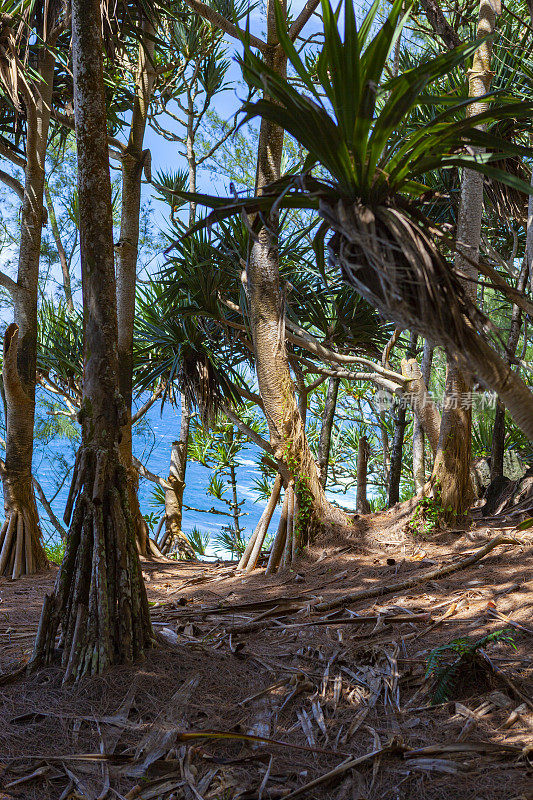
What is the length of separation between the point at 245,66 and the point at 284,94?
0.81ft

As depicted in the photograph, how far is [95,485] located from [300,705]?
1.14 meters

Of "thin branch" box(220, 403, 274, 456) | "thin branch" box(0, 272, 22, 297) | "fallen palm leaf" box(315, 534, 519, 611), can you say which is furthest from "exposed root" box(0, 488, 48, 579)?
"fallen palm leaf" box(315, 534, 519, 611)

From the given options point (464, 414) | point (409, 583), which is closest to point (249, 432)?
point (464, 414)

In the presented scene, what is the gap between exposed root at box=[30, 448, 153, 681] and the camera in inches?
92.2

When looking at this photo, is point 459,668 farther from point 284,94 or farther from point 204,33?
point 204,33

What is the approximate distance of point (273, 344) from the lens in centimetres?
411

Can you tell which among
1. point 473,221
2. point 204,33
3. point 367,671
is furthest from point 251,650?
point 204,33

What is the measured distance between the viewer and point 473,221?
13.4 feet

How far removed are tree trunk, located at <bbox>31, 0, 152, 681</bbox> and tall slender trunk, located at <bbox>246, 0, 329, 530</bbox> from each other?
4.93 feet

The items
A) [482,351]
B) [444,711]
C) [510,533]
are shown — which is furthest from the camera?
[510,533]

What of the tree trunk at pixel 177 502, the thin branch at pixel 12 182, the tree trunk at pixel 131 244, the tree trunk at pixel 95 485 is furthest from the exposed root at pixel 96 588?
the tree trunk at pixel 177 502

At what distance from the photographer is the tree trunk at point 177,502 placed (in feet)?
22.8

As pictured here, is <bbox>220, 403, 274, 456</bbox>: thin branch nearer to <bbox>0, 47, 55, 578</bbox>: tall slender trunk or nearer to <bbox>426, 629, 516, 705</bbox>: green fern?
<bbox>0, 47, 55, 578</bbox>: tall slender trunk

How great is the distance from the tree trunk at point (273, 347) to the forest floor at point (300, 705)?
3.34ft
